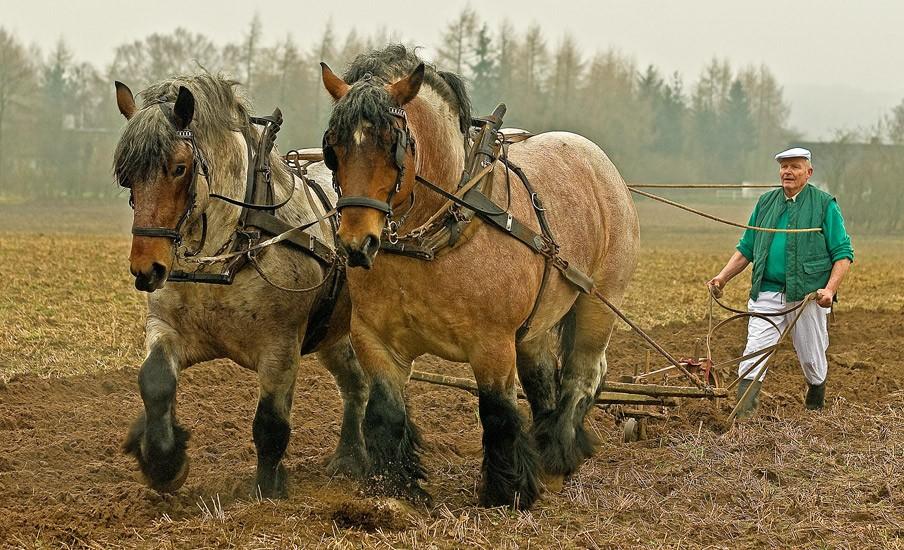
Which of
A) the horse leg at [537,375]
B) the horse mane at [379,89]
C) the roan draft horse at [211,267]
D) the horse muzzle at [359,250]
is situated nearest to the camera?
the horse muzzle at [359,250]

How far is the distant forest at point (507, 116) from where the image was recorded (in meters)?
40.3

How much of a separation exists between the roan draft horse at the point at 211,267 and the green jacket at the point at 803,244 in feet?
11.5

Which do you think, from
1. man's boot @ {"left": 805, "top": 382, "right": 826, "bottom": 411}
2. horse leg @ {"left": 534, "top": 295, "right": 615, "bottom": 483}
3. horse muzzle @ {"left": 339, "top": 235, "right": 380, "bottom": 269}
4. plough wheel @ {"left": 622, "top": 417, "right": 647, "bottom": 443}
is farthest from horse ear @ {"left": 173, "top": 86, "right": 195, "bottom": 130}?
man's boot @ {"left": 805, "top": 382, "right": 826, "bottom": 411}

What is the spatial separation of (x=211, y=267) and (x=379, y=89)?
4.22 ft

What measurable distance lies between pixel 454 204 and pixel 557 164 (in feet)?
4.28

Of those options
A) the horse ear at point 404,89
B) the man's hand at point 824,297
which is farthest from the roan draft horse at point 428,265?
the man's hand at point 824,297

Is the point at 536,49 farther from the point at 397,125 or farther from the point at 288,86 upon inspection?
the point at 397,125

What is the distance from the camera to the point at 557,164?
5930mm

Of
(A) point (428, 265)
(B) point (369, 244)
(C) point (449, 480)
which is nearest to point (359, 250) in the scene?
(B) point (369, 244)

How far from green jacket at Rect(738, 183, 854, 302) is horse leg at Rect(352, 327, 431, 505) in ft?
11.5

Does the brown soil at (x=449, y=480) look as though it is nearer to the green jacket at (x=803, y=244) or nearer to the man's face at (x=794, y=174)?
the green jacket at (x=803, y=244)

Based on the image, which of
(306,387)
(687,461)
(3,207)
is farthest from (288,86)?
(687,461)

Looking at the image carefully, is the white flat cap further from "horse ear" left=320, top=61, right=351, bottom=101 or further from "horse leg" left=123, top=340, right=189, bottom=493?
"horse leg" left=123, top=340, right=189, bottom=493

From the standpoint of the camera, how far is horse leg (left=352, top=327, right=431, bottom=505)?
16.2 ft
